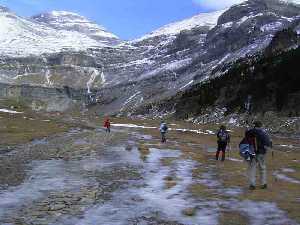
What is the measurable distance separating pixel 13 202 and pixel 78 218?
3.29 metres

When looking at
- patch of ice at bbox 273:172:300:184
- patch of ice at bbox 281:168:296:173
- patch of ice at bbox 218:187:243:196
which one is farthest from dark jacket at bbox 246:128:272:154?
patch of ice at bbox 281:168:296:173

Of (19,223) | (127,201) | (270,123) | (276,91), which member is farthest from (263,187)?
(276,91)

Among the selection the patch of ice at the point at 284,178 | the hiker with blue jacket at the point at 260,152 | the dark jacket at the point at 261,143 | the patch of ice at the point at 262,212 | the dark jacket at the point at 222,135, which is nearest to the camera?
the patch of ice at the point at 262,212

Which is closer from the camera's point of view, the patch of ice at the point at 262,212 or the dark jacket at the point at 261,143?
the patch of ice at the point at 262,212

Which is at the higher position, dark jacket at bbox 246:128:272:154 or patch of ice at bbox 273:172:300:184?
dark jacket at bbox 246:128:272:154

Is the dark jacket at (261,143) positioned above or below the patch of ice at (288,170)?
above

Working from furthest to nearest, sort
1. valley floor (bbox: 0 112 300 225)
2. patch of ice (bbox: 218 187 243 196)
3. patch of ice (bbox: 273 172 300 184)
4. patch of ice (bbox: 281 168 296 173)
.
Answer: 1. patch of ice (bbox: 281 168 296 173)
2. patch of ice (bbox: 273 172 300 184)
3. patch of ice (bbox: 218 187 243 196)
4. valley floor (bbox: 0 112 300 225)

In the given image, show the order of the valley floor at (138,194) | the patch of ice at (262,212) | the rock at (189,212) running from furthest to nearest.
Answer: the rock at (189,212), the valley floor at (138,194), the patch of ice at (262,212)

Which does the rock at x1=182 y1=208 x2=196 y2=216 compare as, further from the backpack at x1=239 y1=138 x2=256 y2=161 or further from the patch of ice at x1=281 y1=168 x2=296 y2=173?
the patch of ice at x1=281 y1=168 x2=296 y2=173

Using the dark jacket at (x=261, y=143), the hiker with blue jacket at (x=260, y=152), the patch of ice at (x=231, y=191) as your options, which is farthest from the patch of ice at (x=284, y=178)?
the patch of ice at (x=231, y=191)

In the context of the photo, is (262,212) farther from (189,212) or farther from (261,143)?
(261,143)

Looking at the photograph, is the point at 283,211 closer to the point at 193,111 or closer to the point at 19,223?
the point at 19,223

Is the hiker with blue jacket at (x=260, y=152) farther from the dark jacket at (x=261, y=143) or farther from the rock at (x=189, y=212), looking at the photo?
the rock at (x=189, y=212)

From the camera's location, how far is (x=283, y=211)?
16.4 metres
